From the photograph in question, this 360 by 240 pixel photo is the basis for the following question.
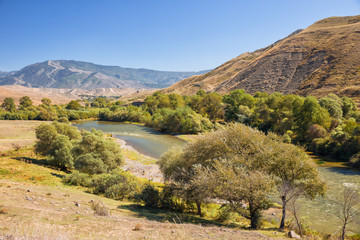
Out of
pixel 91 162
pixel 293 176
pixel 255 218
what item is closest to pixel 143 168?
pixel 91 162

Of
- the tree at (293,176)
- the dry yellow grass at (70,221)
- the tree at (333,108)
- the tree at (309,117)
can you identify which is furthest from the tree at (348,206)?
the tree at (333,108)

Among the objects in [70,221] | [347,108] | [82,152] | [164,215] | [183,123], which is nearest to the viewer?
[70,221]

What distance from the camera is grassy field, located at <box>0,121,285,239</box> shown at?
8.93 metres

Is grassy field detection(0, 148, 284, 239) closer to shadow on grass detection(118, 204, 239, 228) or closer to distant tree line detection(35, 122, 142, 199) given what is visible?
shadow on grass detection(118, 204, 239, 228)

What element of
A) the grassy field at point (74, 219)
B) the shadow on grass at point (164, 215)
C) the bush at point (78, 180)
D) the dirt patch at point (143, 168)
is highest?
the grassy field at point (74, 219)

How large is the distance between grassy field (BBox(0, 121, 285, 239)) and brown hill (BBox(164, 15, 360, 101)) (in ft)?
283

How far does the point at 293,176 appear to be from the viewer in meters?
17.1

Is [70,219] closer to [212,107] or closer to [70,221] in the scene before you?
[70,221]

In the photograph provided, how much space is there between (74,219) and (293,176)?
1666cm

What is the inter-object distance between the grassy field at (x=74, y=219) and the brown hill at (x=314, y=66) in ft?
283

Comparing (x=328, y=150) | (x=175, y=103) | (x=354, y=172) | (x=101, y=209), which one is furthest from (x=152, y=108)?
(x=101, y=209)

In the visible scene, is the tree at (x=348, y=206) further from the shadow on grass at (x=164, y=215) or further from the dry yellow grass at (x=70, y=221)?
the shadow on grass at (x=164, y=215)

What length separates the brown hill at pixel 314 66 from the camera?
90.3 meters

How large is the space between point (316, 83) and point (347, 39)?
41.2m
